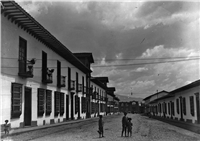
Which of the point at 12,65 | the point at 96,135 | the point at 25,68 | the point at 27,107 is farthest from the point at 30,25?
the point at 96,135

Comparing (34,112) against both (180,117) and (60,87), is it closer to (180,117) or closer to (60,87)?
(60,87)

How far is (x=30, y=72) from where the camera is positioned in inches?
594

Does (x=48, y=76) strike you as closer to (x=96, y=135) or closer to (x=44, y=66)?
(x=44, y=66)

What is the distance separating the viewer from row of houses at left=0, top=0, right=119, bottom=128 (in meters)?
13.0

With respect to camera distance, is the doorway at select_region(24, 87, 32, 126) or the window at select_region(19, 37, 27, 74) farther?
the doorway at select_region(24, 87, 32, 126)

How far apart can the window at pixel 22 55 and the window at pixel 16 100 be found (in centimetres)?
97

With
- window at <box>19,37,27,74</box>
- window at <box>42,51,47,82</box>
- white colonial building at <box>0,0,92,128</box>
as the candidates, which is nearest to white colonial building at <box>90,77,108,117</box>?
white colonial building at <box>0,0,92,128</box>

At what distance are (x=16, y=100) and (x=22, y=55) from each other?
2864 millimetres

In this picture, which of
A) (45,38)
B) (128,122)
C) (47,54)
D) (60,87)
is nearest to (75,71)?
(60,87)

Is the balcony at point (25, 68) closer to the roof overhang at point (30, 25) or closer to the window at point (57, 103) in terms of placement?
the roof overhang at point (30, 25)

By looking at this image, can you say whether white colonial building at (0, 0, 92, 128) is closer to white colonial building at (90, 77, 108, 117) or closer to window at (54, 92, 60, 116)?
window at (54, 92, 60, 116)

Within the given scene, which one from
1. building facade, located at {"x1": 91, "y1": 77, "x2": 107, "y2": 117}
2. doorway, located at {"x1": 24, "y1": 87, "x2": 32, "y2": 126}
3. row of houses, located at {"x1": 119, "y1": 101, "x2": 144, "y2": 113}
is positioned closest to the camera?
doorway, located at {"x1": 24, "y1": 87, "x2": 32, "y2": 126}

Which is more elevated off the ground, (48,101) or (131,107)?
(48,101)

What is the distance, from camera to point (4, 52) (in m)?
13.0
